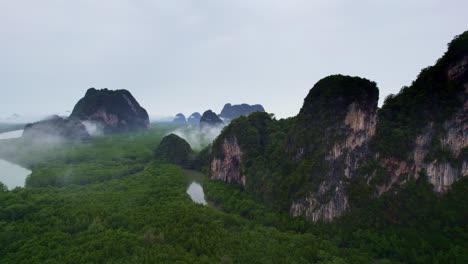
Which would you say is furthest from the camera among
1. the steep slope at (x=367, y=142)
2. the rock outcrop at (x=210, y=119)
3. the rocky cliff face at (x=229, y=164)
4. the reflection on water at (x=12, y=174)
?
the rock outcrop at (x=210, y=119)

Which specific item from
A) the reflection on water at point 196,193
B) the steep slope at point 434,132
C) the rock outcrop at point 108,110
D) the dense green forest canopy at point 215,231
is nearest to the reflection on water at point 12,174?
the dense green forest canopy at point 215,231

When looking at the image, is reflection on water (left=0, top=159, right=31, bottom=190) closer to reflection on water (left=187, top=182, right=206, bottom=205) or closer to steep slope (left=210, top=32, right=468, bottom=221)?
reflection on water (left=187, top=182, right=206, bottom=205)

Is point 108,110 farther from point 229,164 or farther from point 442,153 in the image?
point 442,153

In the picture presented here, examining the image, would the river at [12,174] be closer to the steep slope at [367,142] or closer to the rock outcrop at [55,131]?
the rock outcrop at [55,131]

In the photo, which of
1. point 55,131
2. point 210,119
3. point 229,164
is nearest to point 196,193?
point 229,164

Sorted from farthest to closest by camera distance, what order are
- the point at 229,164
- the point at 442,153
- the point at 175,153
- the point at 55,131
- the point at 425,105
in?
1. the point at 55,131
2. the point at 175,153
3. the point at 229,164
4. the point at 425,105
5. the point at 442,153

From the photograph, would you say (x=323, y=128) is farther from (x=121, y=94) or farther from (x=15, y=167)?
(x=121, y=94)
